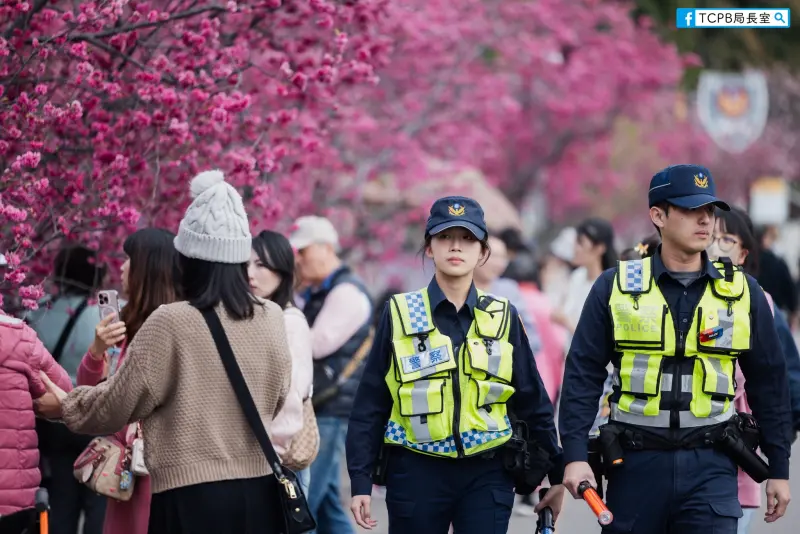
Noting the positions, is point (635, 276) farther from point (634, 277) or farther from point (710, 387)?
point (710, 387)

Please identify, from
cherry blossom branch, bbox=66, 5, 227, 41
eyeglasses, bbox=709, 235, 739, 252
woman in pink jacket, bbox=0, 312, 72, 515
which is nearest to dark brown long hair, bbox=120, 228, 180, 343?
woman in pink jacket, bbox=0, 312, 72, 515

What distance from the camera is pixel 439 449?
5176 millimetres

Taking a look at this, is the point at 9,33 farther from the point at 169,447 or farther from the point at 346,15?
the point at 169,447

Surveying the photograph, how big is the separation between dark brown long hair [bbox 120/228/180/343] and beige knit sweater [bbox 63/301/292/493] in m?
0.95

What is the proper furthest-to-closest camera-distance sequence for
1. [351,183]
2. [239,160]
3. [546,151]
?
[546,151], [351,183], [239,160]

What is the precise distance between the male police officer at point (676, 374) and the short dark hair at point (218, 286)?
1.36m

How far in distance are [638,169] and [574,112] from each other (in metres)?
17.9

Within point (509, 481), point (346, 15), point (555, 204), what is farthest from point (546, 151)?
point (509, 481)

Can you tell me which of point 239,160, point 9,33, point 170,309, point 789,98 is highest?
point 789,98

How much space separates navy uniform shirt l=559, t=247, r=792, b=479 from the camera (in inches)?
205

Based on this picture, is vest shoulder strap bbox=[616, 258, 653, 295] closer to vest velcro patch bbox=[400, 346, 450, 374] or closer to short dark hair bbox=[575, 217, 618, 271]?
vest velcro patch bbox=[400, 346, 450, 374]

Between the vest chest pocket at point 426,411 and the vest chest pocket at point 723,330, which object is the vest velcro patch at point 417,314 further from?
the vest chest pocket at point 723,330

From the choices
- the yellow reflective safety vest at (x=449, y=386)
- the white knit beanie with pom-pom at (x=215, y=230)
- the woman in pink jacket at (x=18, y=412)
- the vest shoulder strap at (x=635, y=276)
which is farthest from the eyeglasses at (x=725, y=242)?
the woman in pink jacket at (x=18, y=412)

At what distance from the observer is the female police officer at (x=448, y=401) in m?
5.20
